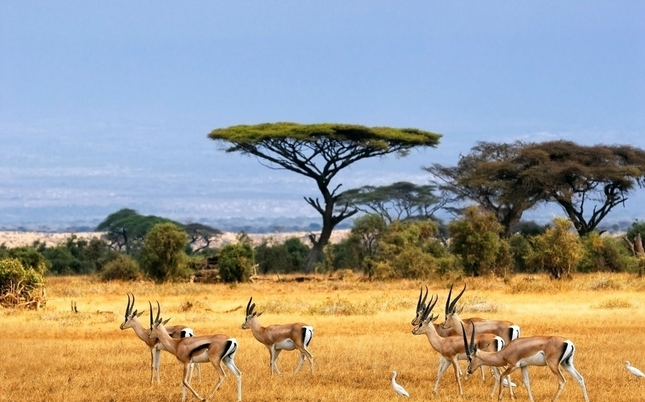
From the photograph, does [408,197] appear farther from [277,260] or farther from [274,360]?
[274,360]

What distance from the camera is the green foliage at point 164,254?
3200 cm

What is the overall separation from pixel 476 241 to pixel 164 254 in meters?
10.8

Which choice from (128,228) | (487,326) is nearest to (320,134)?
(128,228)

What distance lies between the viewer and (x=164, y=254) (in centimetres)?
3209

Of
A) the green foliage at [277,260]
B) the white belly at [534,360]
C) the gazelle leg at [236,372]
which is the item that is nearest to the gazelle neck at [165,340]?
the gazelle leg at [236,372]

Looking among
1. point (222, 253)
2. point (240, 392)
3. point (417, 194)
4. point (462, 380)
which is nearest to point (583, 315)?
point (462, 380)

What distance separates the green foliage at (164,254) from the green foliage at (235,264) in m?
1.46

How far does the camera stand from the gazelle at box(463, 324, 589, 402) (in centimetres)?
984

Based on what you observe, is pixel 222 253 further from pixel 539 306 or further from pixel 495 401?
pixel 495 401

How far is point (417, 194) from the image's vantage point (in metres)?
54.4

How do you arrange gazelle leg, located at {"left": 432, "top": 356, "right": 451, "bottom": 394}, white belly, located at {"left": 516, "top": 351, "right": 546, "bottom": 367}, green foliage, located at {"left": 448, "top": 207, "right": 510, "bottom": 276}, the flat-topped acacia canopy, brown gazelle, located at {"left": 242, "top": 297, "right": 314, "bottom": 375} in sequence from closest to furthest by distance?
white belly, located at {"left": 516, "top": 351, "right": 546, "bottom": 367} < gazelle leg, located at {"left": 432, "top": 356, "right": 451, "bottom": 394} < brown gazelle, located at {"left": 242, "top": 297, "right": 314, "bottom": 375} < green foliage, located at {"left": 448, "top": 207, "right": 510, "bottom": 276} < the flat-topped acacia canopy

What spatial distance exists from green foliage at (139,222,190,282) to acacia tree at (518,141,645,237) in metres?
16.4

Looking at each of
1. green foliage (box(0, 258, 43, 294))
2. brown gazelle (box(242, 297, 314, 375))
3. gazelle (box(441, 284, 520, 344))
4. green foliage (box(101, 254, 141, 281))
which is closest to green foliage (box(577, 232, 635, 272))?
green foliage (box(101, 254, 141, 281))

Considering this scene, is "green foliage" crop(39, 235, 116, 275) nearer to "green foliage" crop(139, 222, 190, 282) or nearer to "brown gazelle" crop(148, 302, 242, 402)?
"green foliage" crop(139, 222, 190, 282)
